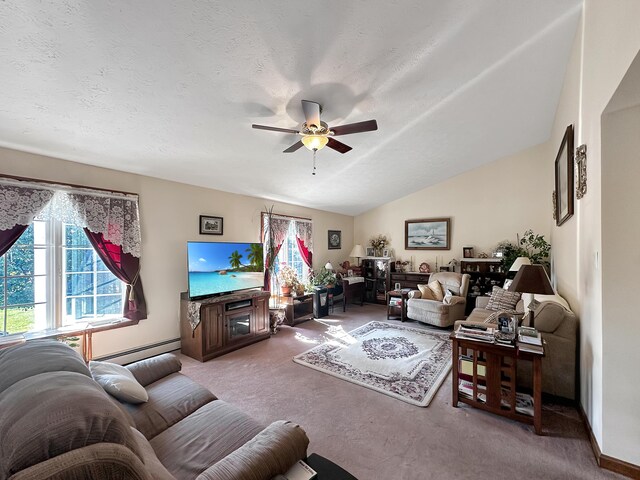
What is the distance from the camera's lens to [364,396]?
2.64 meters

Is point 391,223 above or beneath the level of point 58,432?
above

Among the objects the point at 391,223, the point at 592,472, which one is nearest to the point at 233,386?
the point at 592,472

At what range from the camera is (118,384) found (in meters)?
1.59

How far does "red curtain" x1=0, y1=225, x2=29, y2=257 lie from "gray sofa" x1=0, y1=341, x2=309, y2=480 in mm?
1785

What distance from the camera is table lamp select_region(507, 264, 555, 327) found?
2250mm

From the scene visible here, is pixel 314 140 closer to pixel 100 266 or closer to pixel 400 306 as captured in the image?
pixel 100 266

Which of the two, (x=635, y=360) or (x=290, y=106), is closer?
(x=635, y=360)

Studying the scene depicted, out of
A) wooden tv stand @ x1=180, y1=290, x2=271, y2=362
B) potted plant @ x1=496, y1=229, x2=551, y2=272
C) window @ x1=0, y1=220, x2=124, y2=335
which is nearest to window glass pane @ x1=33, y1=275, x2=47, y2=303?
window @ x1=0, y1=220, x2=124, y2=335

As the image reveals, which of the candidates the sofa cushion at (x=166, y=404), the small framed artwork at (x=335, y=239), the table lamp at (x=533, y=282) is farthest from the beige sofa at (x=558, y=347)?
the small framed artwork at (x=335, y=239)

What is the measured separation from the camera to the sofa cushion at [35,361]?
3.24 feet


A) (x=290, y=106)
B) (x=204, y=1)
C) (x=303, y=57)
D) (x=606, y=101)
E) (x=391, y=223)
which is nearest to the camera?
(x=204, y=1)

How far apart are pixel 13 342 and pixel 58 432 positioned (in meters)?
2.79

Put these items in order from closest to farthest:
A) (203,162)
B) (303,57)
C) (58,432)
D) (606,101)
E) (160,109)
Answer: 1. (58,432)
2. (606,101)
3. (303,57)
4. (160,109)
5. (203,162)

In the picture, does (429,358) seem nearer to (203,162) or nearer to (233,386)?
(233,386)
